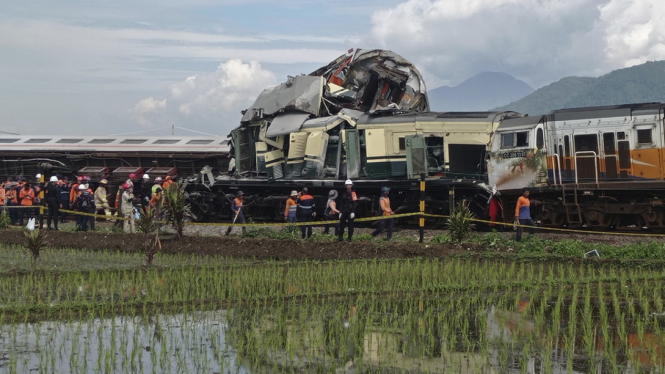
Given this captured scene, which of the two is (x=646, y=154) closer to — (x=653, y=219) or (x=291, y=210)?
(x=653, y=219)

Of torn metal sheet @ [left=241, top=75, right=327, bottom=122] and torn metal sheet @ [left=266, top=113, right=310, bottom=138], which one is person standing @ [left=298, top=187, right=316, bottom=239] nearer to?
torn metal sheet @ [left=266, top=113, right=310, bottom=138]

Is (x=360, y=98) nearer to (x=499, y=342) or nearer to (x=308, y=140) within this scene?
(x=308, y=140)

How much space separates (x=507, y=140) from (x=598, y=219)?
3483 mm

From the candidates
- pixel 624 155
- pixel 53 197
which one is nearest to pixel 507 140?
pixel 624 155

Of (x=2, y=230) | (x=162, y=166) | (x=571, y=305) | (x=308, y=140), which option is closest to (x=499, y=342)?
(x=571, y=305)

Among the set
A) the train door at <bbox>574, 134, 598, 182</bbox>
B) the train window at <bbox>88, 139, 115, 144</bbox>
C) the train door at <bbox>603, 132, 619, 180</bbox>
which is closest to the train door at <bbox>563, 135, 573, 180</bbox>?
the train door at <bbox>574, 134, 598, 182</bbox>

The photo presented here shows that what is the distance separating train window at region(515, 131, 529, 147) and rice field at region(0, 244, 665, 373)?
6.93 metres

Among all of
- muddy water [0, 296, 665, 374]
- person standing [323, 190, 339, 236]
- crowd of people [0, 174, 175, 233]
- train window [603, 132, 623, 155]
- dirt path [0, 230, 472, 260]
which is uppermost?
train window [603, 132, 623, 155]

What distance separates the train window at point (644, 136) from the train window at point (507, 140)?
11.8ft

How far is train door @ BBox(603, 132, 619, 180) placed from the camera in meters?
22.6

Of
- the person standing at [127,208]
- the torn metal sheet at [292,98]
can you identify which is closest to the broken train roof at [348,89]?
the torn metal sheet at [292,98]

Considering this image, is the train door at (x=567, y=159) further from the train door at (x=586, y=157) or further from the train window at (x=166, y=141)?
the train window at (x=166, y=141)

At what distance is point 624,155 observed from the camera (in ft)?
73.8

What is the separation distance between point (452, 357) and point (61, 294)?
25.6ft
